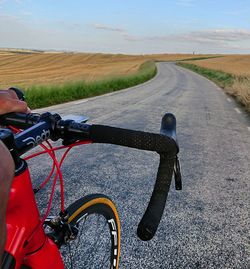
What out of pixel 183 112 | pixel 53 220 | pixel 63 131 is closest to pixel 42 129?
pixel 63 131

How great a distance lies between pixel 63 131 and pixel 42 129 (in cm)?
9

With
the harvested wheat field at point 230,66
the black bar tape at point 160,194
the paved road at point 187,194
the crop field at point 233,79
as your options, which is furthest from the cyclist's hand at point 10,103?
the harvested wheat field at point 230,66

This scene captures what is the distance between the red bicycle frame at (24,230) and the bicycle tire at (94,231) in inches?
17.4

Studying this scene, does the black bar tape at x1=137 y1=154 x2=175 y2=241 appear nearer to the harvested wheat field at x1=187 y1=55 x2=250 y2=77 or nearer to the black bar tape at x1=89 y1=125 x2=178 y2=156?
the black bar tape at x1=89 y1=125 x2=178 y2=156

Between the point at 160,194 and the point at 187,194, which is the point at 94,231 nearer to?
the point at 160,194

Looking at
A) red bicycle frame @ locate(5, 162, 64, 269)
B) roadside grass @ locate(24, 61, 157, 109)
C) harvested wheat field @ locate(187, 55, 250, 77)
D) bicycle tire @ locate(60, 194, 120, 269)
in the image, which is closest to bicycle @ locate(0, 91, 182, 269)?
red bicycle frame @ locate(5, 162, 64, 269)

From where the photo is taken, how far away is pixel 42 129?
1.23m

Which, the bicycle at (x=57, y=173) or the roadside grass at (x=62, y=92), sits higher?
the bicycle at (x=57, y=173)

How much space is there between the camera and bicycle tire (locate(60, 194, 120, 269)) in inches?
71.6

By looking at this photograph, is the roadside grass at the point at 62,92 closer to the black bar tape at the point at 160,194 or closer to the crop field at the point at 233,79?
the crop field at the point at 233,79

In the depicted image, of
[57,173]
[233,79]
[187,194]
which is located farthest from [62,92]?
[233,79]

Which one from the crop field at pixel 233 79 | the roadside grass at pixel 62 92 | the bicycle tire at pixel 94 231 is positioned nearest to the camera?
the bicycle tire at pixel 94 231

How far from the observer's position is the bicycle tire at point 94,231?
182cm

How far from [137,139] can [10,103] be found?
0.49 meters
